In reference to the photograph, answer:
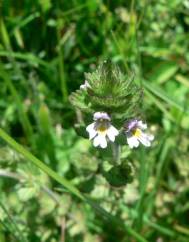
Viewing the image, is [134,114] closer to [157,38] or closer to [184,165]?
[184,165]

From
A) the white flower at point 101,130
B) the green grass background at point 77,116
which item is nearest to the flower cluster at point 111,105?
the white flower at point 101,130

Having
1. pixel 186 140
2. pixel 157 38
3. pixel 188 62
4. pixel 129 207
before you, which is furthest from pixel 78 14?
pixel 129 207

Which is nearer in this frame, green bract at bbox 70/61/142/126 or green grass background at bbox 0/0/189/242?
green bract at bbox 70/61/142/126

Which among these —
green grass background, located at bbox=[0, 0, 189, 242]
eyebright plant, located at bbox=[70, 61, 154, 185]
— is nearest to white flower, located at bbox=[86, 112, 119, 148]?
eyebright plant, located at bbox=[70, 61, 154, 185]

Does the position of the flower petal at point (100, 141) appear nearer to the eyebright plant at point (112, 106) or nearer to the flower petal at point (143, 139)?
the eyebright plant at point (112, 106)

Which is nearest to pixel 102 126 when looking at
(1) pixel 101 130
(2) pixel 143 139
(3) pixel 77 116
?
(1) pixel 101 130

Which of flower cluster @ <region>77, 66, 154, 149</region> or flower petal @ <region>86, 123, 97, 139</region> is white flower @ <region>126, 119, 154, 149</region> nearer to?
flower cluster @ <region>77, 66, 154, 149</region>
